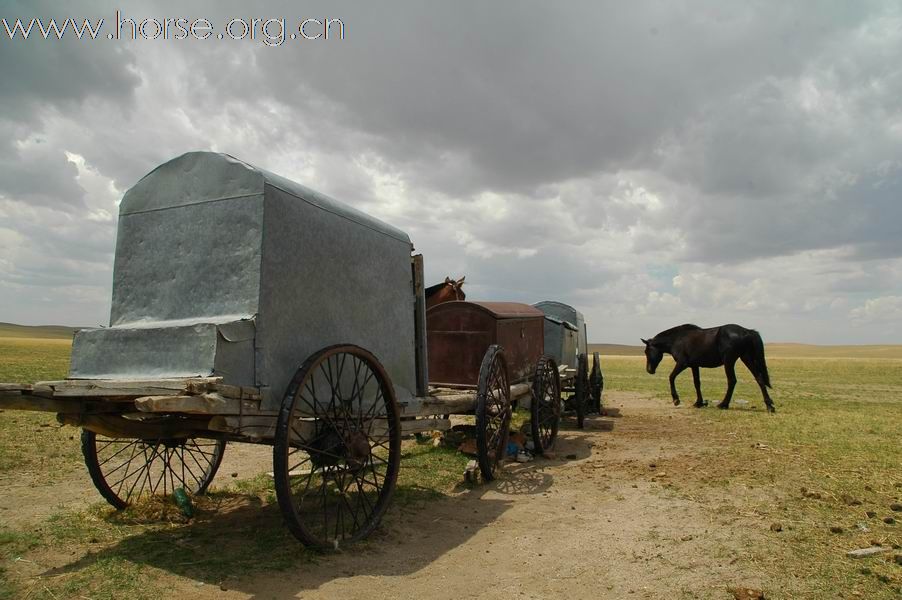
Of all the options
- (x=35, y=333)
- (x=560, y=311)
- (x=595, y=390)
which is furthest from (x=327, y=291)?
(x=35, y=333)

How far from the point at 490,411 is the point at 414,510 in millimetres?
2055

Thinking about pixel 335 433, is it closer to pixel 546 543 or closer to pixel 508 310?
pixel 546 543

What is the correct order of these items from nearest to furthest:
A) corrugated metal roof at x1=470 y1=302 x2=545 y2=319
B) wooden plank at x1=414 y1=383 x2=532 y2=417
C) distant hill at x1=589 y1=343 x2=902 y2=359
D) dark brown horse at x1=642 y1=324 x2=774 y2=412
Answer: wooden plank at x1=414 y1=383 x2=532 y2=417
corrugated metal roof at x1=470 y1=302 x2=545 y2=319
dark brown horse at x1=642 y1=324 x2=774 y2=412
distant hill at x1=589 y1=343 x2=902 y2=359

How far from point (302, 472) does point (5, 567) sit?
3749 millimetres

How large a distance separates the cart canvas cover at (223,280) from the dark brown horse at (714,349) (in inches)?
537

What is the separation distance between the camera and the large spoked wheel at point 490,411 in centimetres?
738

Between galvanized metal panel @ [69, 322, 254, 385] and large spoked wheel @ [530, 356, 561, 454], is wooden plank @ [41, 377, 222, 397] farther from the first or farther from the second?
large spoked wheel @ [530, 356, 561, 454]

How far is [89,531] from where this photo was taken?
203 inches

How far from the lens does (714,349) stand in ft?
55.8

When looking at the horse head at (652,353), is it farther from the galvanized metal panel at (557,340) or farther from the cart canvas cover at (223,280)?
the cart canvas cover at (223,280)

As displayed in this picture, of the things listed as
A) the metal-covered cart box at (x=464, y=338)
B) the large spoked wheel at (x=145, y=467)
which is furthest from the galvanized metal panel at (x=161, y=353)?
the metal-covered cart box at (x=464, y=338)

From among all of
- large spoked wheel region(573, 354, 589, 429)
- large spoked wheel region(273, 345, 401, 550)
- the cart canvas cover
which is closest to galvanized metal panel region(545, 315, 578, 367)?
large spoked wheel region(573, 354, 589, 429)

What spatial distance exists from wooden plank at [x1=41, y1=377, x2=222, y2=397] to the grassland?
1331mm

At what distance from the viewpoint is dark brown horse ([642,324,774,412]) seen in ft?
52.5
